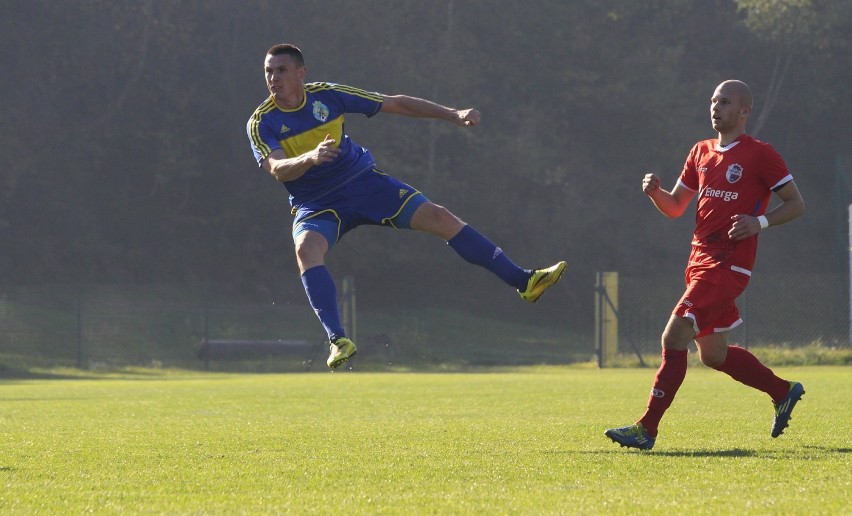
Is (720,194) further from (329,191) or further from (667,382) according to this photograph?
(329,191)

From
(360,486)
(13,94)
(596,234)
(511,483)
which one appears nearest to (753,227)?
(511,483)

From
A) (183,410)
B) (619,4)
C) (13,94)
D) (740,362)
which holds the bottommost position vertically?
(183,410)

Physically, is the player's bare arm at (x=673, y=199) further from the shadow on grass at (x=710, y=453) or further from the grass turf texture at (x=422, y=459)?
the shadow on grass at (x=710, y=453)

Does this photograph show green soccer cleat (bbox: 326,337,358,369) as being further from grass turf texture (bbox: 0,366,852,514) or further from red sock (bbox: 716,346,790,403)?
red sock (bbox: 716,346,790,403)

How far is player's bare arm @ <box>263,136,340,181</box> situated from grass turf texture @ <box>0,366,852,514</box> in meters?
1.47

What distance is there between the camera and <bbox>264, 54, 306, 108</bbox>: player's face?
7.66m

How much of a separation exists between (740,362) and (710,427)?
628 mm

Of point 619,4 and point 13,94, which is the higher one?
point 619,4

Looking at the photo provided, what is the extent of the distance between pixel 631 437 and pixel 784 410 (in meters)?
1.08

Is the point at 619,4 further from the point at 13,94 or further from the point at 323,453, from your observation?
the point at 323,453

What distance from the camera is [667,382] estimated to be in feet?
23.5

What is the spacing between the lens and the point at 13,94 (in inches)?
1454

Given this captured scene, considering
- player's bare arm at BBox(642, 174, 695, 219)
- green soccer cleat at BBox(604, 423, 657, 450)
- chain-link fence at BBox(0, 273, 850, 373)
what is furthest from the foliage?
green soccer cleat at BBox(604, 423, 657, 450)

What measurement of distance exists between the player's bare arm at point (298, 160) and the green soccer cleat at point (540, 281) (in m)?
1.47
